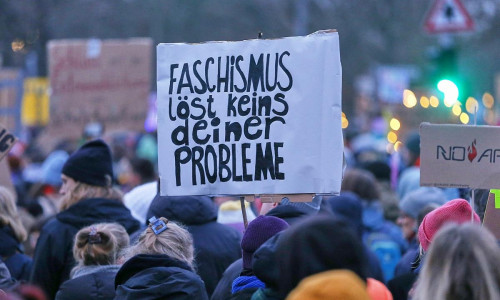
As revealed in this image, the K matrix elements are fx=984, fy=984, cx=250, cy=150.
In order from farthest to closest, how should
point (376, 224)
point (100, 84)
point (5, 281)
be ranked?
point (100, 84), point (376, 224), point (5, 281)

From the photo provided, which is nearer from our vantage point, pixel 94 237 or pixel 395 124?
pixel 94 237

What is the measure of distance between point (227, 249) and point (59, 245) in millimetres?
1023

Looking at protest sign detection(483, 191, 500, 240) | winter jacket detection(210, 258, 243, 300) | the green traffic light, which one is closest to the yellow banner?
the green traffic light

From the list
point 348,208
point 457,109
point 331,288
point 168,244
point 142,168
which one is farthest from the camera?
point 457,109

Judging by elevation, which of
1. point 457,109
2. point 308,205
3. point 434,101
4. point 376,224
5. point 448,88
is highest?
point 448,88

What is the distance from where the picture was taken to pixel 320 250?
3203 millimetres

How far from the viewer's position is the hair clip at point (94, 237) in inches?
205

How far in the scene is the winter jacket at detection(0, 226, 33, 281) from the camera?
5961mm

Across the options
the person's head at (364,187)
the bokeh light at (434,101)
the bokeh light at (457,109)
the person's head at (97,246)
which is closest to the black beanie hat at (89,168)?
the person's head at (97,246)

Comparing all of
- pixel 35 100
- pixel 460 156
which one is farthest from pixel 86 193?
pixel 35 100

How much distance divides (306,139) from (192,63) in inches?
28.9

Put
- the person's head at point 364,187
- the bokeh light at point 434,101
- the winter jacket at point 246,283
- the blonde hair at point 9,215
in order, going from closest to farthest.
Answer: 1. the winter jacket at point 246,283
2. the blonde hair at point 9,215
3. the person's head at point 364,187
4. the bokeh light at point 434,101

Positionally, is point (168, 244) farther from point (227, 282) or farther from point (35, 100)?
point (35, 100)

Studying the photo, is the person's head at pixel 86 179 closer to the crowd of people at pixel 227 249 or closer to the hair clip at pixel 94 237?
the crowd of people at pixel 227 249
